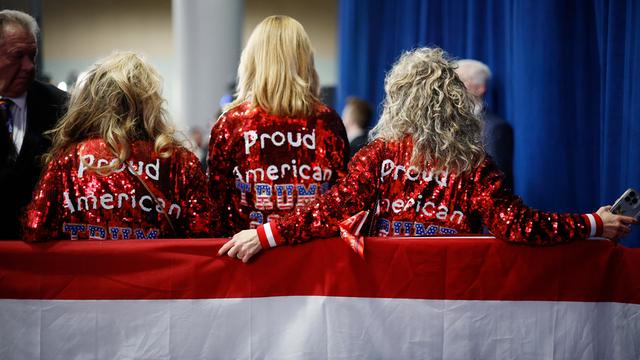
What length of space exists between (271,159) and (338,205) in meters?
0.36

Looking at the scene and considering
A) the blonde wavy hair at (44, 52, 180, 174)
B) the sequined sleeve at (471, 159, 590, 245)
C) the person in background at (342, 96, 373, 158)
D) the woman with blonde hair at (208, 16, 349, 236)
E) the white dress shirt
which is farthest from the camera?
the person in background at (342, 96, 373, 158)

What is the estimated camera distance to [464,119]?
7.42 feet

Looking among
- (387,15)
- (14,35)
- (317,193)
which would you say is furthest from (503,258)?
(387,15)

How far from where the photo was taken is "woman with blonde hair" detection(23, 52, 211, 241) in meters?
2.19

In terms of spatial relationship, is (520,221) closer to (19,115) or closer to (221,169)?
(221,169)

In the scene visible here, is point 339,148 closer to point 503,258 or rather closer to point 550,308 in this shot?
point 503,258

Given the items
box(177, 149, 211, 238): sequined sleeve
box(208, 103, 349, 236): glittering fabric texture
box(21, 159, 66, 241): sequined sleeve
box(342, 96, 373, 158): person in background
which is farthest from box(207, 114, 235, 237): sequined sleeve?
box(342, 96, 373, 158): person in background

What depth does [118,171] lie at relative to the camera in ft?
7.20

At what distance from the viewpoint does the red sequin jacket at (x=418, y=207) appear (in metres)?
2.12

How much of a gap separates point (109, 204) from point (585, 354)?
4.76ft

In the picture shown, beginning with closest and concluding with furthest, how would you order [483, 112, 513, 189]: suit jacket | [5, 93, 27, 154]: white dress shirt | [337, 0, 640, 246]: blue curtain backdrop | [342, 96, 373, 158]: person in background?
[5, 93, 27, 154]: white dress shirt
[337, 0, 640, 246]: blue curtain backdrop
[483, 112, 513, 189]: suit jacket
[342, 96, 373, 158]: person in background

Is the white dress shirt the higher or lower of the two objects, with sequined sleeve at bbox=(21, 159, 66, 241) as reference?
higher

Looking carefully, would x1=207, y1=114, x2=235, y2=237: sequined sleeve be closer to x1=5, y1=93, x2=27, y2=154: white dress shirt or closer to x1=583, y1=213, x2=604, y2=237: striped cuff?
x1=5, y1=93, x2=27, y2=154: white dress shirt

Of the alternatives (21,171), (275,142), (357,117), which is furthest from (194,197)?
(357,117)
